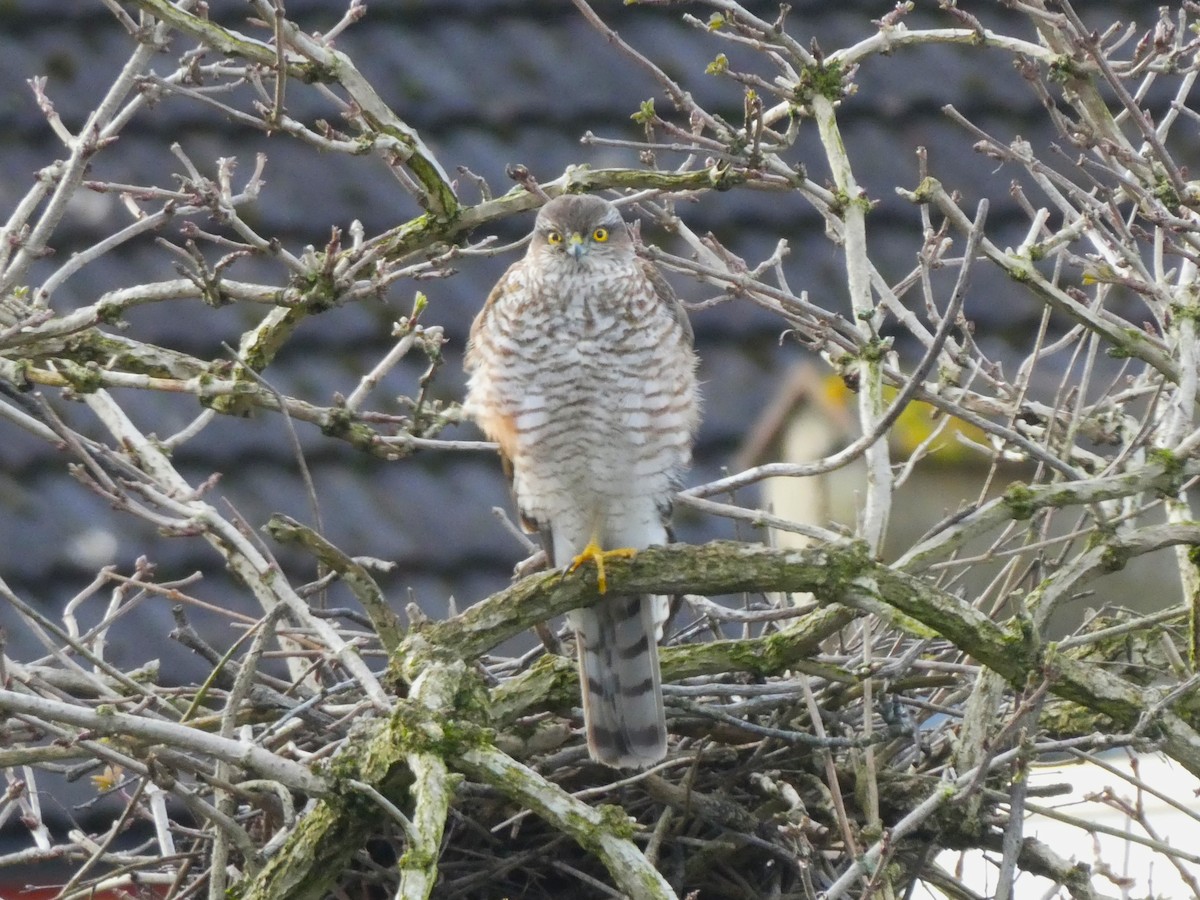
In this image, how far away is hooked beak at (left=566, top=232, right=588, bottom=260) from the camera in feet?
12.9

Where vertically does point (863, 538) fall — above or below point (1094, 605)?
below

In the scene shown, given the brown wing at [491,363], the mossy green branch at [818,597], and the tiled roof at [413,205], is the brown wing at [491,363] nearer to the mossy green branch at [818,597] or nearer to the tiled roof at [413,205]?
the mossy green branch at [818,597]

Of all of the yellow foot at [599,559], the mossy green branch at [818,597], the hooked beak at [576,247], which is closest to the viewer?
the mossy green branch at [818,597]

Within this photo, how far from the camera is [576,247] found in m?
3.95

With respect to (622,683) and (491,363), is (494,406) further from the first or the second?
(622,683)

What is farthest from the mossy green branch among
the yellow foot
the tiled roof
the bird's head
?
the tiled roof

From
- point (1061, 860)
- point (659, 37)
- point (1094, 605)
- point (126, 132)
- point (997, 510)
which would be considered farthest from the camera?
point (659, 37)

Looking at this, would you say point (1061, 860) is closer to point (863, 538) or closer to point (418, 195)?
point (863, 538)

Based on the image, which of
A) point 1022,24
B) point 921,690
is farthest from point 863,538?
point 1022,24

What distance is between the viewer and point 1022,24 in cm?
663

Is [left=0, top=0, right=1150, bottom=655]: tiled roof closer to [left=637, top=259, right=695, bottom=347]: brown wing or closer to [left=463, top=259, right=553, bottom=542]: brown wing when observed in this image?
[left=463, top=259, right=553, bottom=542]: brown wing

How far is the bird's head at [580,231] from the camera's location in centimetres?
396

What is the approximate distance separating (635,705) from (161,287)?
44.7 inches

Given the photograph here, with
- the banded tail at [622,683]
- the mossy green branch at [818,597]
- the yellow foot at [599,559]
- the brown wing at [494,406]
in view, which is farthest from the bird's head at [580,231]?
the mossy green branch at [818,597]
